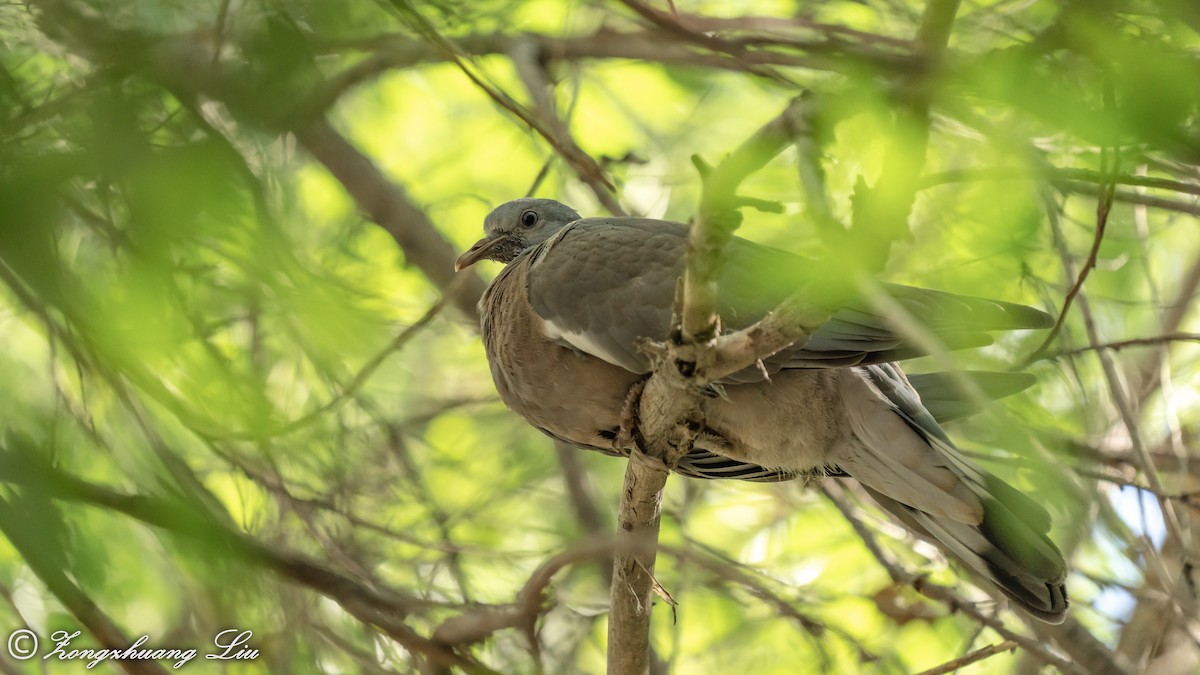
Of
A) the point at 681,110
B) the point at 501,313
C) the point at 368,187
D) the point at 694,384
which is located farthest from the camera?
the point at 681,110

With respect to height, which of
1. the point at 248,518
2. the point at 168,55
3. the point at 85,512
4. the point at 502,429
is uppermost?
the point at 168,55

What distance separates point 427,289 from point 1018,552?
276cm

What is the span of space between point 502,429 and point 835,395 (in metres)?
2.40

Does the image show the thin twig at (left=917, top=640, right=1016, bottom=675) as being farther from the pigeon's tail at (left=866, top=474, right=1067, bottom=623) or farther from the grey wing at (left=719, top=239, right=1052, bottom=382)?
the grey wing at (left=719, top=239, right=1052, bottom=382)

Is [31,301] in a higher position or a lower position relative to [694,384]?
higher

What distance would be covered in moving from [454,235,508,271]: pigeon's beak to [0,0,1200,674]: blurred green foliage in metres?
0.38

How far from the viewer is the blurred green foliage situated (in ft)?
4.81

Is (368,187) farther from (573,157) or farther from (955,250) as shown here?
(955,250)

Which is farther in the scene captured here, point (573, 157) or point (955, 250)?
point (573, 157)

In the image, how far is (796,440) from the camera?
3025 millimetres

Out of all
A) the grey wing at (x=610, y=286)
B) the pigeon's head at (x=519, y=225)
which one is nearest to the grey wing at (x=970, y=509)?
the grey wing at (x=610, y=286)

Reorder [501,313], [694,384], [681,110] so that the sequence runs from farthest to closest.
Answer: [681,110] → [501,313] → [694,384]

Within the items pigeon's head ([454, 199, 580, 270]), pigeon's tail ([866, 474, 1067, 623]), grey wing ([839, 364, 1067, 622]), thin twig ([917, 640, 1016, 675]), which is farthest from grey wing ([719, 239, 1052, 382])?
pigeon's head ([454, 199, 580, 270])

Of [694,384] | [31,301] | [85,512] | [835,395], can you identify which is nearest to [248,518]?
[85,512]
